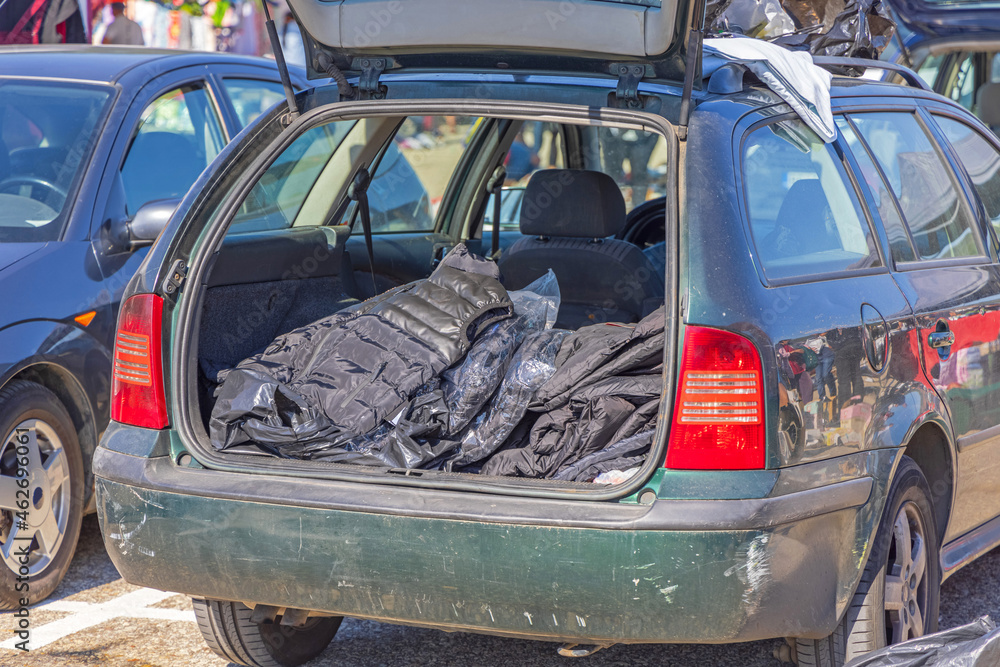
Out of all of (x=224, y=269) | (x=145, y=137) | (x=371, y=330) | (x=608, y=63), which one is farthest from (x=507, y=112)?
(x=145, y=137)

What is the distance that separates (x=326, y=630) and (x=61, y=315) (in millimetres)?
1443

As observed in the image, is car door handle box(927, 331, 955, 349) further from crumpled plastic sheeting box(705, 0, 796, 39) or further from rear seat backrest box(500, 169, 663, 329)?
crumpled plastic sheeting box(705, 0, 796, 39)

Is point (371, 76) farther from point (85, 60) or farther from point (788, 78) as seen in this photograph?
point (85, 60)

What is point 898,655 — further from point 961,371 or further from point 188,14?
point 188,14

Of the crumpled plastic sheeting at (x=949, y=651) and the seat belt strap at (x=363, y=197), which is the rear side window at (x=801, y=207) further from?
the seat belt strap at (x=363, y=197)

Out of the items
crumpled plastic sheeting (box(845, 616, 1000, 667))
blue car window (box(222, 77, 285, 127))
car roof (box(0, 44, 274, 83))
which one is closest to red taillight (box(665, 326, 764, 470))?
crumpled plastic sheeting (box(845, 616, 1000, 667))

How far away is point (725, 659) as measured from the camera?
3.53 metres

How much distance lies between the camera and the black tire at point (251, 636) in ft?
10.6

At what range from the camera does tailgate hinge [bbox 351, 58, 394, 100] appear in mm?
3152

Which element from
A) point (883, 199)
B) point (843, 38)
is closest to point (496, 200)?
point (843, 38)

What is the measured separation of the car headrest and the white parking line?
5801 mm

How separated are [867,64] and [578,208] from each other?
3.41ft

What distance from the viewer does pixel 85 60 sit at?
15.9 feet

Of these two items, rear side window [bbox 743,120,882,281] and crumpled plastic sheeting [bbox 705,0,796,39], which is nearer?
rear side window [bbox 743,120,882,281]
